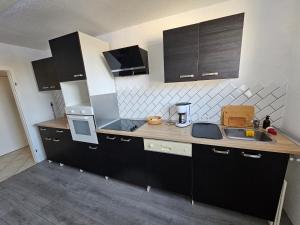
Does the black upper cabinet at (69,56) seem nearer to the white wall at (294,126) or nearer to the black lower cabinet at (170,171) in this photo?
the black lower cabinet at (170,171)

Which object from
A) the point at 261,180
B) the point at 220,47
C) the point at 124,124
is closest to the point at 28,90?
the point at 124,124

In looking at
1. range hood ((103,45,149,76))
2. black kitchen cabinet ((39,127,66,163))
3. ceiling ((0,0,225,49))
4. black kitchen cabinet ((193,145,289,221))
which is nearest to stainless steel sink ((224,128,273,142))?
black kitchen cabinet ((193,145,289,221))

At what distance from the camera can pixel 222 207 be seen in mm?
1503

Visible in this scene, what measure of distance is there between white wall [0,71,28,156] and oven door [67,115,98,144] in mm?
2616

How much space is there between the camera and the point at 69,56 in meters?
1.84

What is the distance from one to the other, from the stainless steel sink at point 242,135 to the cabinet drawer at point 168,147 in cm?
44

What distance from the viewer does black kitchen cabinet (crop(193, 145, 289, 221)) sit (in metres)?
1.21

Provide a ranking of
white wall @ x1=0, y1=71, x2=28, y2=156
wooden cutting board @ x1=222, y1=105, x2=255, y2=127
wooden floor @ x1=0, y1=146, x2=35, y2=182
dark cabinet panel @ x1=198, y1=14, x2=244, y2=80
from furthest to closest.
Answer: white wall @ x1=0, y1=71, x2=28, y2=156 → wooden floor @ x1=0, y1=146, x2=35, y2=182 → wooden cutting board @ x1=222, y1=105, x2=255, y2=127 → dark cabinet panel @ x1=198, y1=14, x2=244, y2=80

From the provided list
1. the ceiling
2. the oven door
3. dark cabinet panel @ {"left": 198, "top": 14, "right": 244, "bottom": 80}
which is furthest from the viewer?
the oven door

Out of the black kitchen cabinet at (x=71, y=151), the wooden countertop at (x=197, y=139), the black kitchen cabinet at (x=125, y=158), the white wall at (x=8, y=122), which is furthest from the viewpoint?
the white wall at (x=8, y=122)

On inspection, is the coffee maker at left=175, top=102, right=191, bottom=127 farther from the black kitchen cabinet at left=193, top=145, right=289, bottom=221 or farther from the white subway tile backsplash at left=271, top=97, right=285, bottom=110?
the white subway tile backsplash at left=271, top=97, right=285, bottom=110

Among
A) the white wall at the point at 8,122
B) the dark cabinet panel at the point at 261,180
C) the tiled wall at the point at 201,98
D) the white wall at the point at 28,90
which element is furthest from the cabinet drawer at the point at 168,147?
the white wall at the point at 8,122

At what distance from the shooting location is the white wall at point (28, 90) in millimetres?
2461

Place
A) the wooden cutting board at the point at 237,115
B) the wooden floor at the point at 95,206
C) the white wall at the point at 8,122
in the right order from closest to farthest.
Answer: the wooden floor at the point at 95,206
the wooden cutting board at the point at 237,115
the white wall at the point at 8,122
